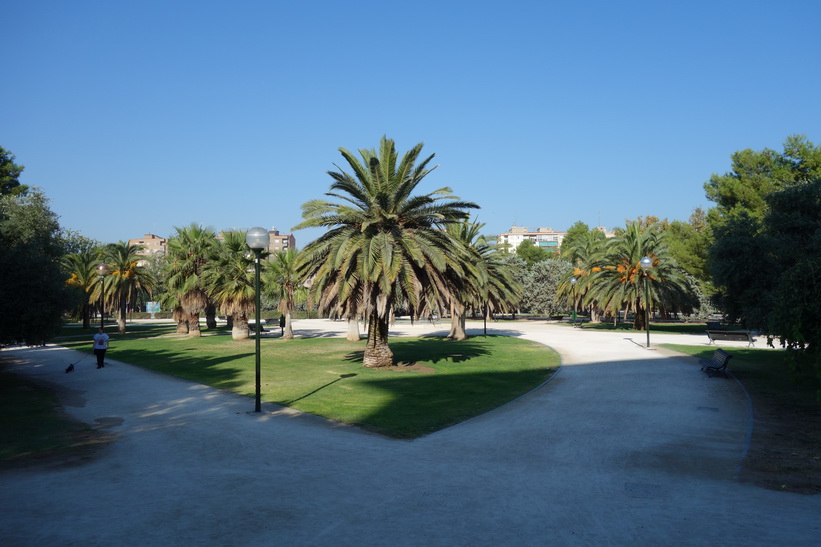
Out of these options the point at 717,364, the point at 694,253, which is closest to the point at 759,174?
the point at 694,253

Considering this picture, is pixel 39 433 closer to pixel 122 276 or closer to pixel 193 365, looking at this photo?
pixel 193 365

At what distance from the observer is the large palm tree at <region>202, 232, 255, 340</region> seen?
109 feet

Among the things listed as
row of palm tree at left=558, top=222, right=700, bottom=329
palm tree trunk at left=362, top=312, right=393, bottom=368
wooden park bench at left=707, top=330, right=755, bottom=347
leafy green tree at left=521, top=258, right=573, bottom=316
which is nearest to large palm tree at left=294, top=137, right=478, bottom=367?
palm tree trunk at left=362, top=312, right=393, bottom=368

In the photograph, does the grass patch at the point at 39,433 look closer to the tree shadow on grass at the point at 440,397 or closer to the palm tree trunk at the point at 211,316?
the tree shadow on grass at the point at 440,397

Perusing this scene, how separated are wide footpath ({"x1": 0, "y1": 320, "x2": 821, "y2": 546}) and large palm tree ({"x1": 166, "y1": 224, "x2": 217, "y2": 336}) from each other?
83.3 feet

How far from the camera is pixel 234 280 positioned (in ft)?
110

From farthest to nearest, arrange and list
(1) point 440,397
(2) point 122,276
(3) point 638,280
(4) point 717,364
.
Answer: (2) point 122,276 → (3) point 638,280 → (4) point 717,364 → (1) point 440,397

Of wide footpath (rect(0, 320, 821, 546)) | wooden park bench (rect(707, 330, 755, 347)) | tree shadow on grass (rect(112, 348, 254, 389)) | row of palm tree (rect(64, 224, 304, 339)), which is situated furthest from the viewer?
row of palm tree (rect(64, 224, 304, 339))

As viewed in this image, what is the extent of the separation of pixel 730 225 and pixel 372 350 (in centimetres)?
1607

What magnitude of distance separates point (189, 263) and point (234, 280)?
22.0 feet

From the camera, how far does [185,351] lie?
28062 millimetres

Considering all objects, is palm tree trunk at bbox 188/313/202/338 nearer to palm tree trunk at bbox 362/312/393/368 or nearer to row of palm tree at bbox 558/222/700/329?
palm tree trunk at bbox 362/312/393/368

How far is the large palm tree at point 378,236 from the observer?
741 inches

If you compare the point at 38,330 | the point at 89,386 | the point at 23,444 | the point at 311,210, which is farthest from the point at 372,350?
the point at 23,444
